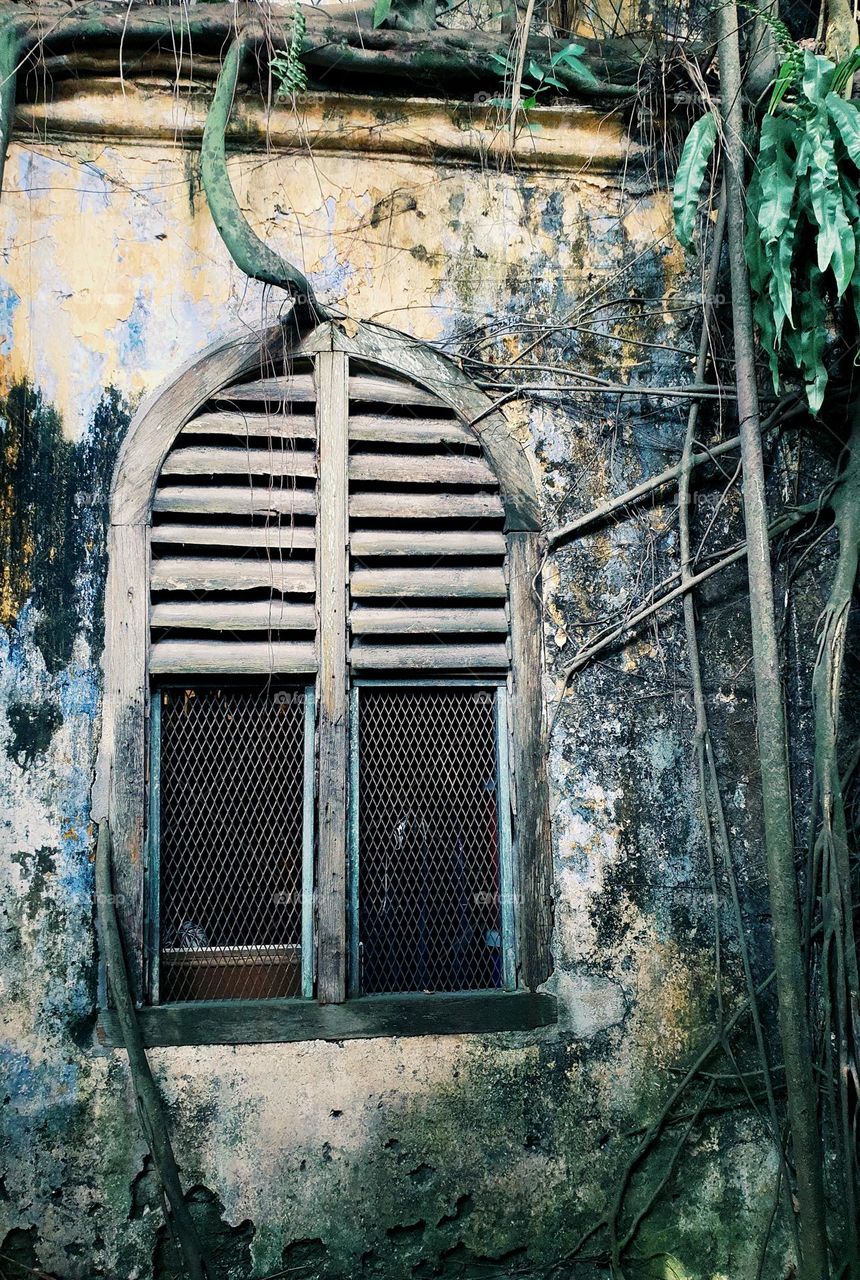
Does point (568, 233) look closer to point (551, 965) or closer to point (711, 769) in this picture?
point (711, 769)

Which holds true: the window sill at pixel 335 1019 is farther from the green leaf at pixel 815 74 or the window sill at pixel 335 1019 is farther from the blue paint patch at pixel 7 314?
the green leaf at pixel 815 74

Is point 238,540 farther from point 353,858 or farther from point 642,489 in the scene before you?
point 642,489

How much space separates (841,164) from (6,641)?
10.5ft

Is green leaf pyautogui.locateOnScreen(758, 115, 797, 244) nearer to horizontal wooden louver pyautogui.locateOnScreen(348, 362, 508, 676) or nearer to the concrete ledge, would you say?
the concrete ledge

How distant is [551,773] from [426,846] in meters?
0.52

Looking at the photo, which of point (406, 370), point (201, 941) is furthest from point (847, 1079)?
point (406, 370)

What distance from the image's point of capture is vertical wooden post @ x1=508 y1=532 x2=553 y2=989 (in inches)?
151

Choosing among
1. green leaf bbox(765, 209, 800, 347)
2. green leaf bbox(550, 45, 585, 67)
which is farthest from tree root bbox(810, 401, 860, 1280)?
green leaf bbox(550, 45, 585, 67)

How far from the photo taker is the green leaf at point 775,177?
3543 mm

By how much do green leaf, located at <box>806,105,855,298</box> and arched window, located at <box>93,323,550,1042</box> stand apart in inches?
49.0

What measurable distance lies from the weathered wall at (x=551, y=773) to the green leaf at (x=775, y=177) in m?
0.66

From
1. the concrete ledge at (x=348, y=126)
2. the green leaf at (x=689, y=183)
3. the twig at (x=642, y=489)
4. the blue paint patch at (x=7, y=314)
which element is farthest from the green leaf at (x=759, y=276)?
the blue paint patch at (x=7, y=314)

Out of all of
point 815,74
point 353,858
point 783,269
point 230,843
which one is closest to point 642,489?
point 783,269

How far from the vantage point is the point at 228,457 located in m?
3.90
